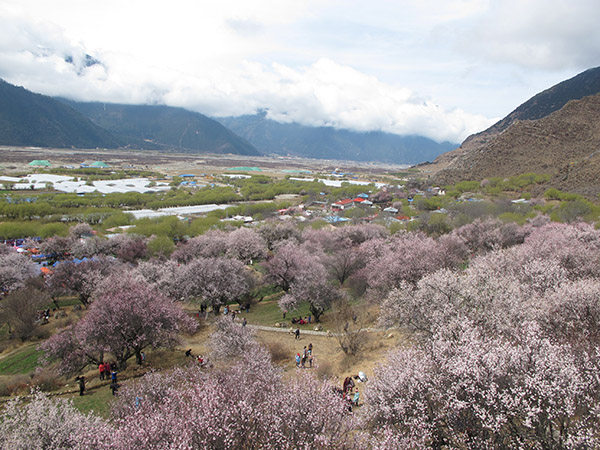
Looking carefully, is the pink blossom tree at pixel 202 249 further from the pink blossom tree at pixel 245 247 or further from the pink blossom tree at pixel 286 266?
the pink blossom tree at pixel 286 266

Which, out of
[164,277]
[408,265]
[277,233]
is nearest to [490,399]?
[408,265]

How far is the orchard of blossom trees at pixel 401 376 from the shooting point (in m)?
9.35

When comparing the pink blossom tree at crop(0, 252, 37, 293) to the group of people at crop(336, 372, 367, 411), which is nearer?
the group of people at crop(336, 372, 367, 411)

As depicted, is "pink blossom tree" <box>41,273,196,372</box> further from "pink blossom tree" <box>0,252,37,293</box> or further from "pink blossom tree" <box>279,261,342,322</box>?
"pink blossom tree" <box>0,252,37,293</box>

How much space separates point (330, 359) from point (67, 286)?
27203mm

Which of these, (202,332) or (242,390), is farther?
(202,332)

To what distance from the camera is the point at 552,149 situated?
8769 centimetres

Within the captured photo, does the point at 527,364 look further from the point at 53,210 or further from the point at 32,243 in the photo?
the point at 53,210

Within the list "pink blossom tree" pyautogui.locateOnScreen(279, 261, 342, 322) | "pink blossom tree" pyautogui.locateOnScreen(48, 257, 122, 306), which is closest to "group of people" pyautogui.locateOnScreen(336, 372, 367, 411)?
"pink blossom tree" pyautogui.locateOnScreen(279, 261, 342, 322)

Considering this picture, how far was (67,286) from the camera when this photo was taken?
3384 centimetres

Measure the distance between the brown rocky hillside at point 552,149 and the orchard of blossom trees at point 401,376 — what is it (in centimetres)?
5468

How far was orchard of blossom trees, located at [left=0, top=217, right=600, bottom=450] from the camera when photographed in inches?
368

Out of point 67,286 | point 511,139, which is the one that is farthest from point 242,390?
point 511,139

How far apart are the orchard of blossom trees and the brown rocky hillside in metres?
54.7
